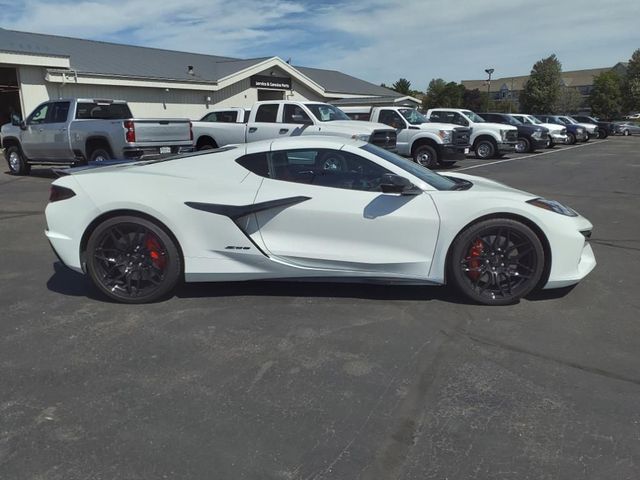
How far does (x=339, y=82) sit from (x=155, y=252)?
37420 millimetres

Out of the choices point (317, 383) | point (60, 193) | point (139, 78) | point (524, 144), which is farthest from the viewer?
point (524, 144)

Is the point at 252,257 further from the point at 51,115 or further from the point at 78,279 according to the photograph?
the point at 51,115

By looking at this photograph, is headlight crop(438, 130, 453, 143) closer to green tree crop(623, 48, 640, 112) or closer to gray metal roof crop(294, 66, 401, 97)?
gray metal roof crop(294, 66, 401, 97)

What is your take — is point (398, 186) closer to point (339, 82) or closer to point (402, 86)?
point (339, 82)

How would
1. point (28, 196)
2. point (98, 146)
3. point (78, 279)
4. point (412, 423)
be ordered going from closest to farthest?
point (412, 423)
point (78, 279)
point (28, 196)
point (98, 146)

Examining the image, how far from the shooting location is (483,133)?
2142 centimetres

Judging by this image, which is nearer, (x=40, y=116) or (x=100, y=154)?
(x=100, y=154)

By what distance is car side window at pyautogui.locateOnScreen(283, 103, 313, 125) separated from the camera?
14.7 metres

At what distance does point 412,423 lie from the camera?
9.66 ft

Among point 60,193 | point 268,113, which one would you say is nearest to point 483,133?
point 268,113

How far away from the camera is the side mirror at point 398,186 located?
4496 millimetres

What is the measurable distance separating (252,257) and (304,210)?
1.92ft

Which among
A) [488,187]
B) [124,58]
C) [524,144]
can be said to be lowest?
[524,144]

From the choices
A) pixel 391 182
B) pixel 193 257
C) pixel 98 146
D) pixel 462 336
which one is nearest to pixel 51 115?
pixel 98 146
